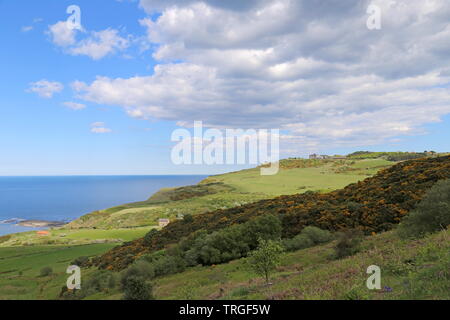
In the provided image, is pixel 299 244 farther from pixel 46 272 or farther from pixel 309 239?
pixel 46 272

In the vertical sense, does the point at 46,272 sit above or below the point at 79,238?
above

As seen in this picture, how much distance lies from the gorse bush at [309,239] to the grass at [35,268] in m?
25.1

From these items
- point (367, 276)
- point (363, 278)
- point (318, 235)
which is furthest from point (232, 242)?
point (363, 278)

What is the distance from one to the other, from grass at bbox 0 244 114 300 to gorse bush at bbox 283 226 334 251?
25.1 metres

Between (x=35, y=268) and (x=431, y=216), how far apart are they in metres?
52.1

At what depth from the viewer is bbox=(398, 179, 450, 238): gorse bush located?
1795 cm

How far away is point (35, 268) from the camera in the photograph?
45188 mm

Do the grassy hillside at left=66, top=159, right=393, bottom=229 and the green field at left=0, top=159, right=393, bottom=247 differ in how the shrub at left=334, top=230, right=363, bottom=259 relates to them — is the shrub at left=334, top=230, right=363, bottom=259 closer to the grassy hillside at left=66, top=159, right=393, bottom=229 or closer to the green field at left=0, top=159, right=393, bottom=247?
the green field at left=0, top=159, right=393, bottom=247

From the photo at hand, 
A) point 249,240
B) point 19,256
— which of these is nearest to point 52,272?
point 19,256

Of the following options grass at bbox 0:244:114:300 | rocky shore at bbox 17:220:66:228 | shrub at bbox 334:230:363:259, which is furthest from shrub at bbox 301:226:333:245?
rocky shore at bbox 17:220:66:228

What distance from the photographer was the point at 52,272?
41812 millimetres

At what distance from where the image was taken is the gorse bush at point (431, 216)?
58.9 feet
